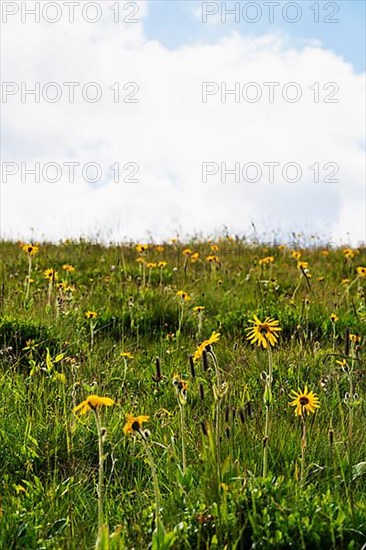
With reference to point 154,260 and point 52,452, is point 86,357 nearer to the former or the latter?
point 52,452

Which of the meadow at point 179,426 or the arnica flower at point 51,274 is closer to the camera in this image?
the meadow at point 179,426

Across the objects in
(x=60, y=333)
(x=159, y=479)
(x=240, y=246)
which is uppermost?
(x=240, y=246)

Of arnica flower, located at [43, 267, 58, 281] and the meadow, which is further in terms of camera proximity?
arnica flower, located at [43, 267, 58, 281]

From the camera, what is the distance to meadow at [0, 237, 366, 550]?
2.26 meters

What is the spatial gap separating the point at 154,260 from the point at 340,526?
6.09 m

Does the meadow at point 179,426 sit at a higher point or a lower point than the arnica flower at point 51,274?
lower

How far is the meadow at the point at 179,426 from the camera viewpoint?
226cm

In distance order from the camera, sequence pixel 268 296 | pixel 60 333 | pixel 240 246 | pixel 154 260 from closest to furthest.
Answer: pixel 60 333 < pixel 268 296 < pixel 154 260 < pixel 240 246

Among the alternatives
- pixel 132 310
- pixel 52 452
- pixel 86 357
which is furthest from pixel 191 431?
pixel 132 310

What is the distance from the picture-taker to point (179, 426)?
322 cm

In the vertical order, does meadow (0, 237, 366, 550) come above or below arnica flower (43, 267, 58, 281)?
below

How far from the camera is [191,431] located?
3096 mm

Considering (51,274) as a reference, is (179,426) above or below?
below

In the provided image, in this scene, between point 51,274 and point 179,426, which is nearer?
point 179,426
